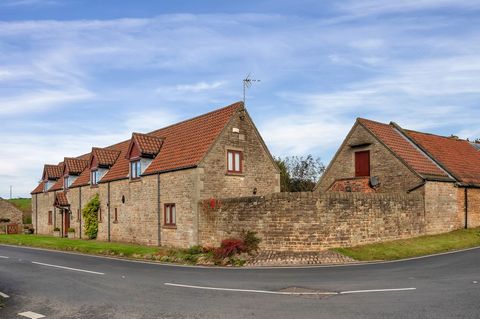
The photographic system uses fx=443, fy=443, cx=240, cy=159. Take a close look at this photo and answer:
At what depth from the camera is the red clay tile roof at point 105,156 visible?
37125 millimetres

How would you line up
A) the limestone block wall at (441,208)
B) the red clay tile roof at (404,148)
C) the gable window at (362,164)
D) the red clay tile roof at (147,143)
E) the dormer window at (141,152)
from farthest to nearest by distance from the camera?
1. the gable window at (362,164)
2. the red clay tile roof at (147,143)
3. the dormer window at (141,152)
4. the red clay tile roof at (404,148)
5. the limestone block wall at (441,208)

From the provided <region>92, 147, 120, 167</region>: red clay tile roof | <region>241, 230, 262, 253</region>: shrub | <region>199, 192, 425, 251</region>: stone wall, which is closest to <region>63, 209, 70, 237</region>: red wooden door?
<region>92, 147, 120, 167</region>: red clay tile roof

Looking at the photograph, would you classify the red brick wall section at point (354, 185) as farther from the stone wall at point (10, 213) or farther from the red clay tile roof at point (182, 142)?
the stone wall at point (10, 213)

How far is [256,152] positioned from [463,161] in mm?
16068

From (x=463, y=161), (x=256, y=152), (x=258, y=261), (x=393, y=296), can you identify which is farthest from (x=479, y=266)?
(x=463, y=161)

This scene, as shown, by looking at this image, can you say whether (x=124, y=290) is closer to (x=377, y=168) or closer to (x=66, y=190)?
(x=377, y=168)

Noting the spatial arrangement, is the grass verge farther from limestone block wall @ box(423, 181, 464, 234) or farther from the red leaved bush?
limestone block wall @ box(423, 181, 464, 234)

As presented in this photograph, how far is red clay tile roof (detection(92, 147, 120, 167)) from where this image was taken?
37125mm

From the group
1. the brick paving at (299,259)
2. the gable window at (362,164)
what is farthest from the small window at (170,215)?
the gable window at (362,164)

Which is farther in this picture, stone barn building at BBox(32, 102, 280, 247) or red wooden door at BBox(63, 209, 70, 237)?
red wooden door at BBox(63, 209, 70, 237)

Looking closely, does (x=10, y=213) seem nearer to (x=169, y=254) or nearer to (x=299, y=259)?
(x=169, y=254)

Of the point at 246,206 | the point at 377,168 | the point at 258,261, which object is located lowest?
the point at 258,261

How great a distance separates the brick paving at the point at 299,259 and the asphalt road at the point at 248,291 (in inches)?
67.1

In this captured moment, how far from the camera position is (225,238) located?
23500mm
